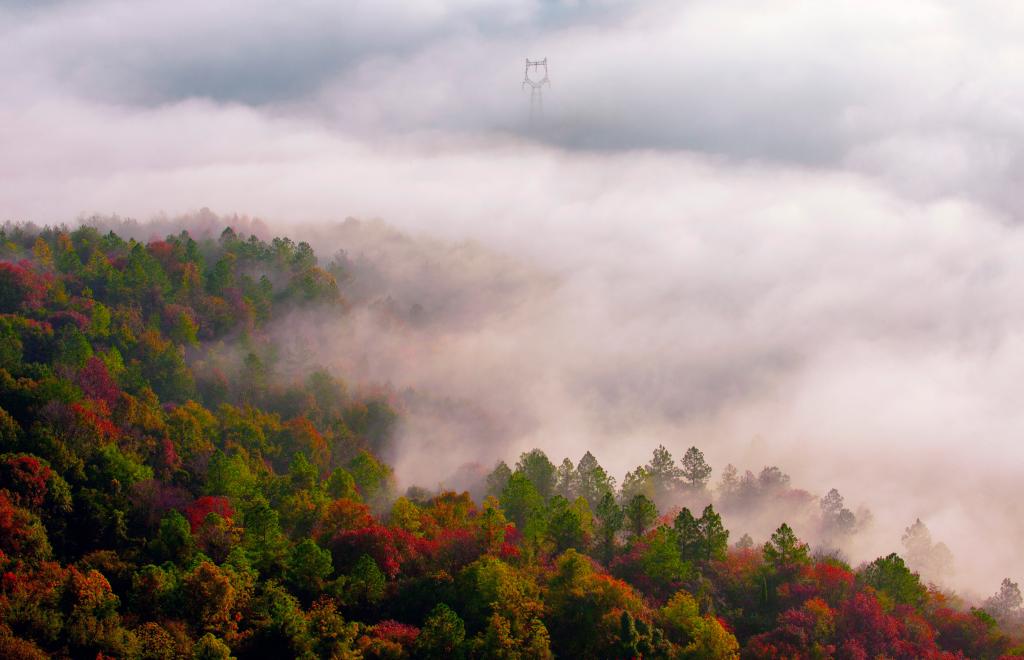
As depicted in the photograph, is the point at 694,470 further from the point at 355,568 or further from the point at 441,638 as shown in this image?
the point at 441,638

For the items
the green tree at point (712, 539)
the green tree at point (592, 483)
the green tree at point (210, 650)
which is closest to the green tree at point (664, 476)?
the green tree at point (592, 483)

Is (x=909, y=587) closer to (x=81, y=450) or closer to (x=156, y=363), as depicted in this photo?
(x=81, y=450)

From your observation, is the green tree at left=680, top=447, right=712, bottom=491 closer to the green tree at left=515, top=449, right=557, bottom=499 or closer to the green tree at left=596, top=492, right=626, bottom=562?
the green tree at left=515, top=449, right=557, bottom=499

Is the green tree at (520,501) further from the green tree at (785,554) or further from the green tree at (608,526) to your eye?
the green tree at (785,554)

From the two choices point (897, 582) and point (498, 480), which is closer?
point (897, 582)

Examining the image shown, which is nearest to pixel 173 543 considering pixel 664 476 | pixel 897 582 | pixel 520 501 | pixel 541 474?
pixel 520 501

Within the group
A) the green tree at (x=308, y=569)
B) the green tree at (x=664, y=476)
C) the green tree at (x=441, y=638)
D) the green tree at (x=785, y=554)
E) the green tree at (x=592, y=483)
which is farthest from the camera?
the green tree at (x=664, y=476)

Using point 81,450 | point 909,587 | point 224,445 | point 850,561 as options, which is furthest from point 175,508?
point 850,561

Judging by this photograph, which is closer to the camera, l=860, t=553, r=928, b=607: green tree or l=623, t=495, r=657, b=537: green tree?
l=860, t=553, r=928, b=607: green tree

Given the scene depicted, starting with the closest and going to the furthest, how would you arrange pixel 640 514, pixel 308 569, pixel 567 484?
pixel 308 569 → pixel 640 514 → pixel 567 484

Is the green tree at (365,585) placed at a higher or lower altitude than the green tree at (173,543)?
lower

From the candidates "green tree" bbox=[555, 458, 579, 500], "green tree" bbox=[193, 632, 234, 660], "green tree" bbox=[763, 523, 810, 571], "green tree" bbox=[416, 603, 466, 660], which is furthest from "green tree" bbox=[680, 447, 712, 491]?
"green tree" bbox=[193, 632, 234, 660]
